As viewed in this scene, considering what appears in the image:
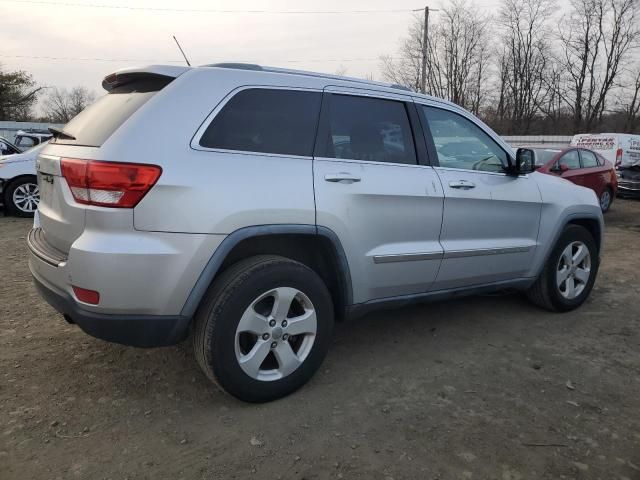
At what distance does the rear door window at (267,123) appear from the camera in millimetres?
2799

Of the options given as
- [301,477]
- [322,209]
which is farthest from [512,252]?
[301,477]

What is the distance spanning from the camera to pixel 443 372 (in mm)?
3449

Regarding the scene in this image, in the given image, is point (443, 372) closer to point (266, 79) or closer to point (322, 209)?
point (322, 209)

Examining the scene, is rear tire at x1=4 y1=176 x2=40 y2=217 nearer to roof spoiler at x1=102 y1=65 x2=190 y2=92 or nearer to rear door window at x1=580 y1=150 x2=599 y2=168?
roof spoiler at x1=102 y1=65 x2=190 y2=92

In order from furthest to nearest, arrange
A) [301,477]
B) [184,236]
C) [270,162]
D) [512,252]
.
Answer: [512,252], [270,162], [184,236], [301,477]

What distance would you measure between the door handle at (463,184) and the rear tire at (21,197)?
8.35m

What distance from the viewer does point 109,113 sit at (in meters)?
2.89

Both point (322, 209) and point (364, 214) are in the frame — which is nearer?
point (322, 209)

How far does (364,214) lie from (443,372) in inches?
46.0

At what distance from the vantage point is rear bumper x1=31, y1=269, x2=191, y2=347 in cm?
256

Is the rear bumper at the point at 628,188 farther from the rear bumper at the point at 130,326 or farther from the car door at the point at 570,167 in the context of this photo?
the rear bumper at the point at 130,326

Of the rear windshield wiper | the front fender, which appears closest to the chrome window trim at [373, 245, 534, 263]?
the front fender

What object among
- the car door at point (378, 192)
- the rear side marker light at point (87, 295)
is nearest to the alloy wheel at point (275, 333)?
the car door at point (378, 192)

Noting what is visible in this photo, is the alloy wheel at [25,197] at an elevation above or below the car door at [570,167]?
below
